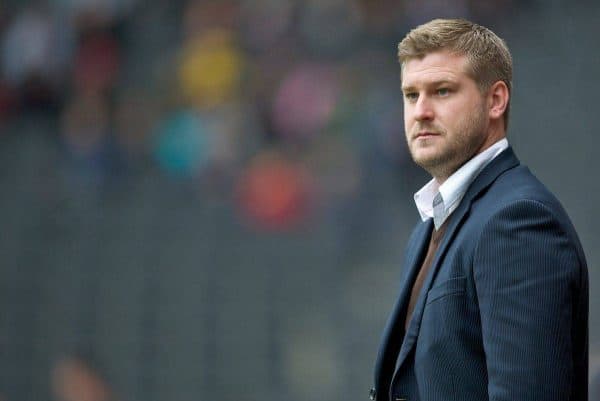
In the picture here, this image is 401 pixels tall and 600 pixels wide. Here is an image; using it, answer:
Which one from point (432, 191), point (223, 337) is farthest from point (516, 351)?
point (223, 337)

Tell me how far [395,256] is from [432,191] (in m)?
4.25

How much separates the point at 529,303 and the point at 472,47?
0.52 meters

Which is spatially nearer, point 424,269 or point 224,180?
point 424,269

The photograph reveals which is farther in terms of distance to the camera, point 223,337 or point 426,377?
point 223,337

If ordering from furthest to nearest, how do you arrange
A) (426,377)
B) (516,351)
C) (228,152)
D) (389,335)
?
1. (228,152)
2. (389,335)
3. (426,377)
4. (516,351)

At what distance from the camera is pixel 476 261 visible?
174 centimetres

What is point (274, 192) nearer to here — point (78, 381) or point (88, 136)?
point (88, 136)

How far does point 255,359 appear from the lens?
6469 mm

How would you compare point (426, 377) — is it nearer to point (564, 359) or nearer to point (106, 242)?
point (564, 359)

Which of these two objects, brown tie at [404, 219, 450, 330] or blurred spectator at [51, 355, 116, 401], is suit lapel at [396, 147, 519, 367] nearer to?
brown tie at [404, 219, 450, 330]

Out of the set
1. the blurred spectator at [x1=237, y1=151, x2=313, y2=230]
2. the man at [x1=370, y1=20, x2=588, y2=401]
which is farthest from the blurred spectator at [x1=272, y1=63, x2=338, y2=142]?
the man at [x1=370, y1=20, x2=588, y2=401]

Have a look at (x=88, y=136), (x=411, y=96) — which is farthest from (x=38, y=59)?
(x=411, y=96)

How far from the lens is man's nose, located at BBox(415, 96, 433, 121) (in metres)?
1.91

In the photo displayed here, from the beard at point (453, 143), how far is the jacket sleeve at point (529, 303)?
0.69 feet
